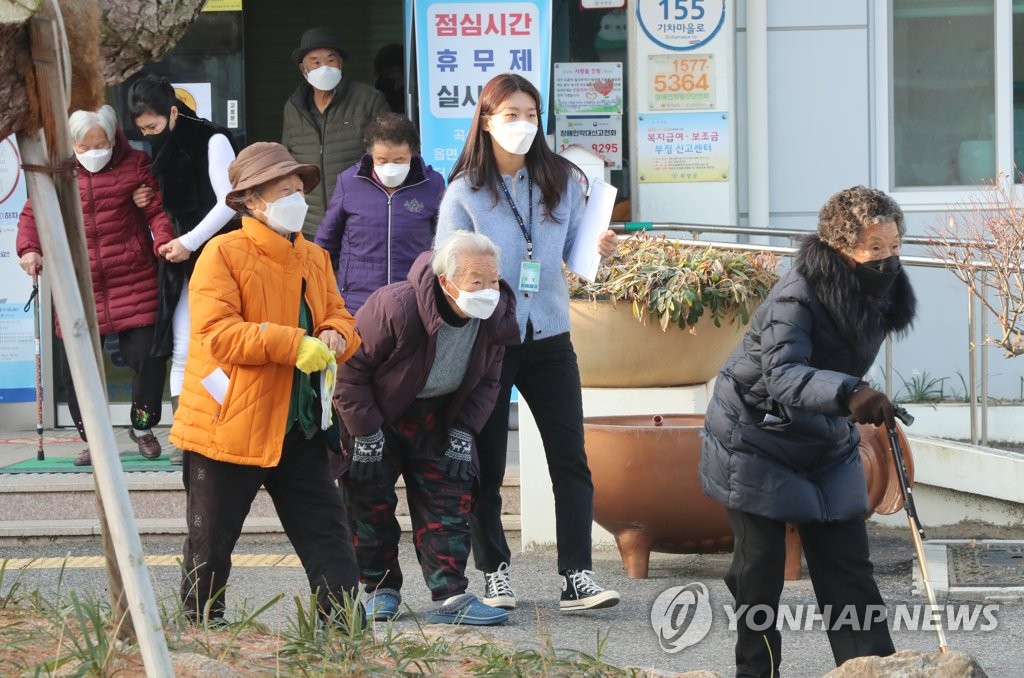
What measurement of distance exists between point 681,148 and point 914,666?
5.56 meters

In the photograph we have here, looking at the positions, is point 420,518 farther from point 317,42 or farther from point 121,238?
point 317,42

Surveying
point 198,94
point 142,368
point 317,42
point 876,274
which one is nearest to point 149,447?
point 142,368

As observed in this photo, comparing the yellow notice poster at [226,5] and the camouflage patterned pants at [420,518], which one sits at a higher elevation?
the yellow notice poster at [226,5]

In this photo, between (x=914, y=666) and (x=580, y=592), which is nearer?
(x=914, y=666)

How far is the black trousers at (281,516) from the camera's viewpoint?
457cm

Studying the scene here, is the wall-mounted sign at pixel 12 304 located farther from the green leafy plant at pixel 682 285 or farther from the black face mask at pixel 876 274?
the black face mask at pixel 876 274

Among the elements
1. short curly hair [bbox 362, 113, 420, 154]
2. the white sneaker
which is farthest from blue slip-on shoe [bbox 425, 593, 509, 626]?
short curly hair [bbox 362, 113, 420, 154]

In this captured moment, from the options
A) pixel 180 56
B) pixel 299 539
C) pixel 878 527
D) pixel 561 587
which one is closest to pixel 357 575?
pixel 299 539

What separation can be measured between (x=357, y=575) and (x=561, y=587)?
1281 mm

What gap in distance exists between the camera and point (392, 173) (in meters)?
6.40

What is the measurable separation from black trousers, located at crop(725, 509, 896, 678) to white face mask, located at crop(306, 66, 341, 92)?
13.1 feet

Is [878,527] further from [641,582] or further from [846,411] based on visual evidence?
[846,411]

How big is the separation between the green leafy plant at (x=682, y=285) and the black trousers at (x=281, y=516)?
2.24 metres

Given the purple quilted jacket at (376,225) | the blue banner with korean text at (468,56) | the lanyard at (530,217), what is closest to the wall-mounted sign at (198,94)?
the blue banner with korean text at (468,56)
